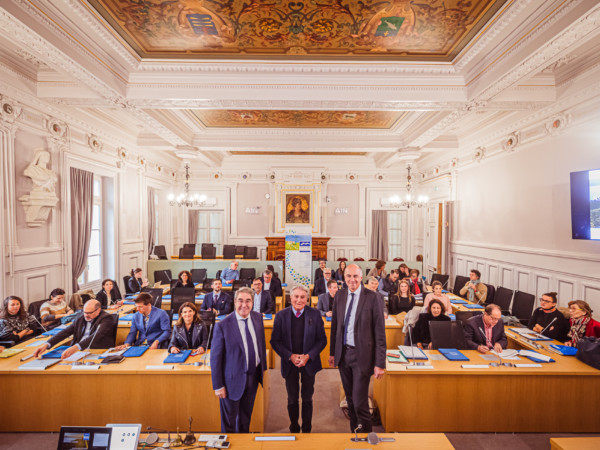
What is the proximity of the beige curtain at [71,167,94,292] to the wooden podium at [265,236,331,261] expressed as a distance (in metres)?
6.49

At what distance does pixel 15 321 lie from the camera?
4.64 m

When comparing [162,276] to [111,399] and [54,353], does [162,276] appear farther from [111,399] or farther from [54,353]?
[111,399]

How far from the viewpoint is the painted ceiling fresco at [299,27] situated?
383cm

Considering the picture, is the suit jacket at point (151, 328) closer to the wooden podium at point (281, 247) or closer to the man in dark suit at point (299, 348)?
the man in dark suit at point (299, 348)

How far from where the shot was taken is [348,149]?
9.66 metres

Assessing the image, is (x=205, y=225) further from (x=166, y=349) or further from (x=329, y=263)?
(x=166, y=349)

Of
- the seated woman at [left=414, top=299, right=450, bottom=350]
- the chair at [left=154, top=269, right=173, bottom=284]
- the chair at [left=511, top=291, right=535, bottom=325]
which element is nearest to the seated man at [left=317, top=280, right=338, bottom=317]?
the seated woman at [left=414, top=299, right=450, bottom=350]

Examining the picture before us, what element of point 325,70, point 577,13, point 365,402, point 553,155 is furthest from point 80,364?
point 553,155

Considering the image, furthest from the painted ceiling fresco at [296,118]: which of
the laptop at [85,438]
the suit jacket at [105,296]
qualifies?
the laptop at [85,438]

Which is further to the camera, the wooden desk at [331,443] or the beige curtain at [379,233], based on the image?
the beige curtain at [379,233]

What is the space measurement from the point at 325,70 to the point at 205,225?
1035 centimetres

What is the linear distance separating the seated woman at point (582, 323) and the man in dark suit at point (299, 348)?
3638mm

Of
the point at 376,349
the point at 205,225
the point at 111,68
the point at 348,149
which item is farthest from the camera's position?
the point at 205,225

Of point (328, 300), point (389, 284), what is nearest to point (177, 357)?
point (328, 300)
